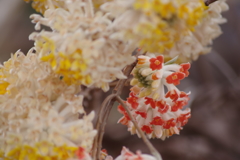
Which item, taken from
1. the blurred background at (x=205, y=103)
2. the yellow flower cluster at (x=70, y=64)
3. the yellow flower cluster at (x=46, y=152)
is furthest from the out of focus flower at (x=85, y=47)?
the blurred background at (x=205, y=103)

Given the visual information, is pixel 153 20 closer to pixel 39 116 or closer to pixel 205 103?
pixel 39 116

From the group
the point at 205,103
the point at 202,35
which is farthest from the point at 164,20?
the point at 205,103

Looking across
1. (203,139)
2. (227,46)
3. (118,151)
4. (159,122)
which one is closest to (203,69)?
(227,46)

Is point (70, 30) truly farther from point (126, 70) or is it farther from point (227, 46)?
point (227, 46)

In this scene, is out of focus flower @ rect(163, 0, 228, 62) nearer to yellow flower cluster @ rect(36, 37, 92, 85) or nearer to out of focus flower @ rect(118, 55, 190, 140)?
out of focus flower @ rect(118, 55, 190, 140)

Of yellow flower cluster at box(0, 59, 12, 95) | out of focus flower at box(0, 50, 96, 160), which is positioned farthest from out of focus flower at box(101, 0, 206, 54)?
yellow flower cluster at box(0, 59, 12, 95)

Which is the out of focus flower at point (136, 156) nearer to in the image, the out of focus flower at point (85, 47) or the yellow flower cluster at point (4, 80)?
the out of focus flower at point (85, 47)
